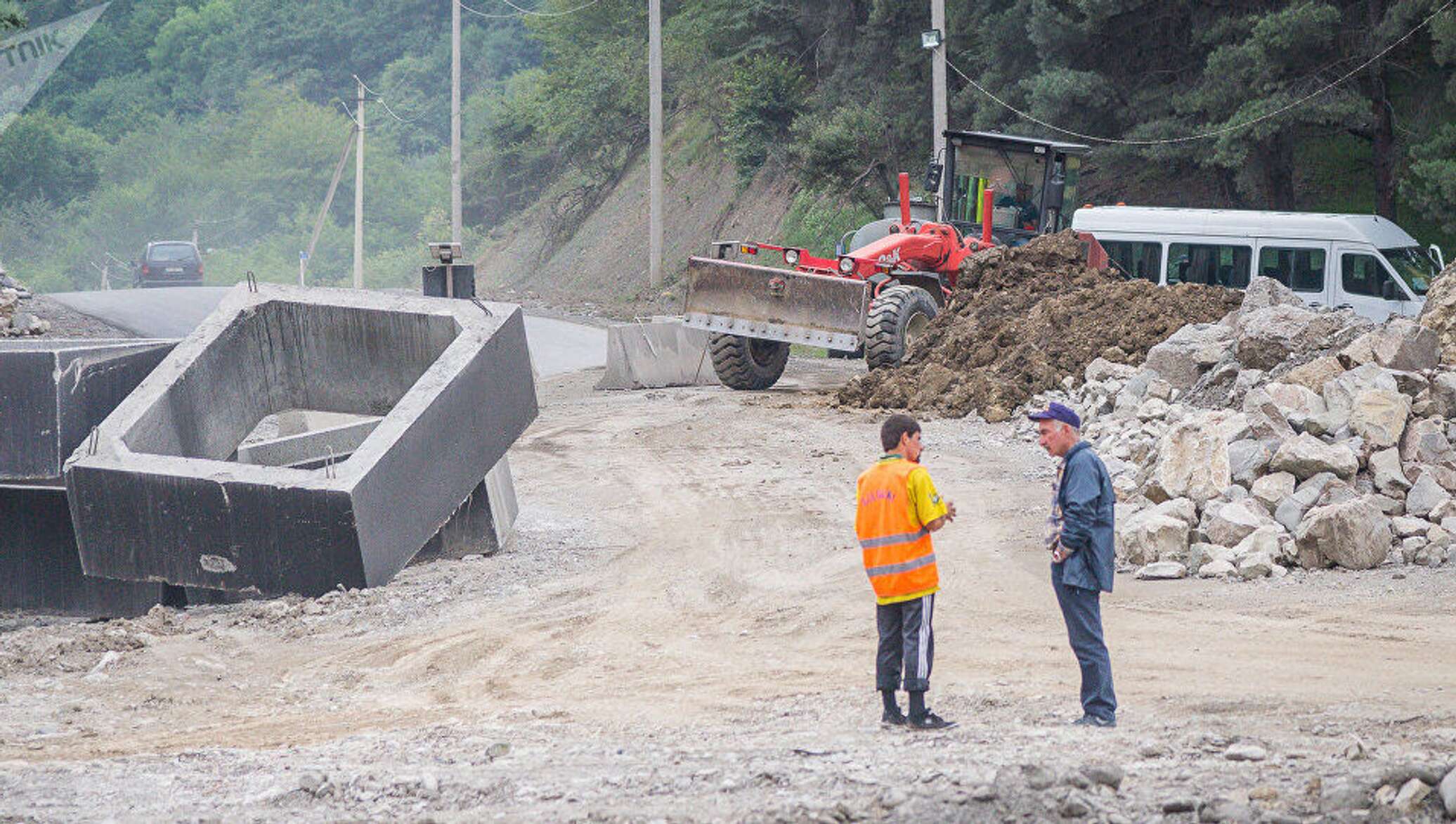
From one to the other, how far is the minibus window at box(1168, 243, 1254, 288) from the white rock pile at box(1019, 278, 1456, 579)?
24.9 feet

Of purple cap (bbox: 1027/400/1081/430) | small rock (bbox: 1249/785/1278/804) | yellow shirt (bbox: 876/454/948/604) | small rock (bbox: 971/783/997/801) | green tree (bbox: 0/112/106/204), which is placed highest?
green tree (bbox: 0/112/106/204)

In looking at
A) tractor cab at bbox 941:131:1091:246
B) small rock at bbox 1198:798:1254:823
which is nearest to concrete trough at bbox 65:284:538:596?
small rock at bbox 1198:798:1254:823

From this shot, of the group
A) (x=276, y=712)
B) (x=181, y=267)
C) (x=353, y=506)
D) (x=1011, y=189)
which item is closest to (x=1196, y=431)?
(x=353, y=506)

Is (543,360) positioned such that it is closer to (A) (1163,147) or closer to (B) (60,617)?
(A) (1163,147)

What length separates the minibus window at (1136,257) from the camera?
70.1 feet

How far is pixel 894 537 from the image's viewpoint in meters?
6.45

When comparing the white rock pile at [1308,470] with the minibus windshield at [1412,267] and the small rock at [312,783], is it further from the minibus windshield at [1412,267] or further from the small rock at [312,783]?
the minibus windshield at [1412,267]

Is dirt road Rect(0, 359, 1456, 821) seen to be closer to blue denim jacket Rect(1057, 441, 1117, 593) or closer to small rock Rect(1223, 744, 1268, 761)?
small rock Rect(1223, 744, 1268, 761)

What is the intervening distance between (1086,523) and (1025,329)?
38.1 ft

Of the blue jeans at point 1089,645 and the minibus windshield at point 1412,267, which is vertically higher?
the minibus windshield at point 1412,267

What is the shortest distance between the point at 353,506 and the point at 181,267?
3912cm

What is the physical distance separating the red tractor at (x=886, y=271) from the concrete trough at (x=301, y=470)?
23.6ft

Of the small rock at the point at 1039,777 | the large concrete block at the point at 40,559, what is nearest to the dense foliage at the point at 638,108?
the large concrete block at the point at 40,559

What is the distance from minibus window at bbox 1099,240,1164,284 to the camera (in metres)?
21.4
